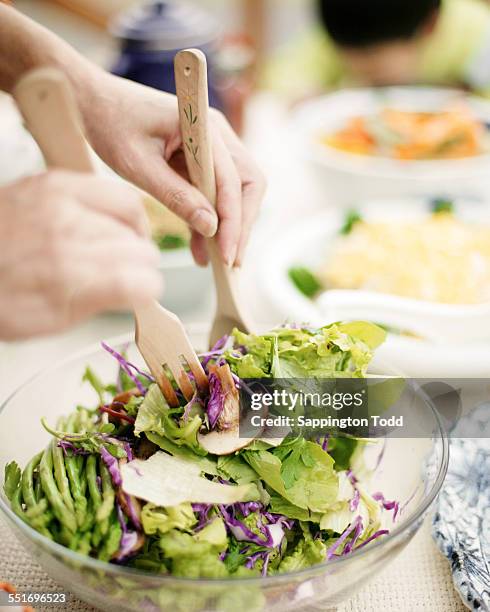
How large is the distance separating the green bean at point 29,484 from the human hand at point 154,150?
0.31m

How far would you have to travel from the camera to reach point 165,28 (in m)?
1.72

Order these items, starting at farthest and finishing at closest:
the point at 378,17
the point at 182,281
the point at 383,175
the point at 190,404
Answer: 1. the point at 378,17
2. the point at 383,175
3. the point at 182,281
4. the point at 190,404

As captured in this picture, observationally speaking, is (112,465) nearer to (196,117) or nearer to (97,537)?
(97,537)

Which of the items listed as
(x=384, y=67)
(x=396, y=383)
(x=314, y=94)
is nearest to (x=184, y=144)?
(x=396, y=383)

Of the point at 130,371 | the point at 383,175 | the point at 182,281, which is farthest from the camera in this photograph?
the point at 383,175

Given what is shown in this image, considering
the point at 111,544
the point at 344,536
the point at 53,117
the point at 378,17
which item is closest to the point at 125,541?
the point at 111,544

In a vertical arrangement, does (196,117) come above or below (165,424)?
above

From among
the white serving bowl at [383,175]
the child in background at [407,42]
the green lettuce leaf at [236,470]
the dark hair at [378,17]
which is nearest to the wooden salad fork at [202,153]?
the green lettuce leaf at [236,470]

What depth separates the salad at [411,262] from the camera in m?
1.25

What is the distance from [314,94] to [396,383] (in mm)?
1808

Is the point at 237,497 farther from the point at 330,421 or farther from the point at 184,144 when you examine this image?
the point at 184,144

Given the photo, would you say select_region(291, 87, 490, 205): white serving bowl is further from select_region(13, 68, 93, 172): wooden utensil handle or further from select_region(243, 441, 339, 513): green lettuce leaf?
select_region(13, 68, 93, 172): wooden utensil handle

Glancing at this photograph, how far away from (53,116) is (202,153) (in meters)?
0.29

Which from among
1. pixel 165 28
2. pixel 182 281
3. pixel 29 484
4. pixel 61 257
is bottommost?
pixel 182 281
